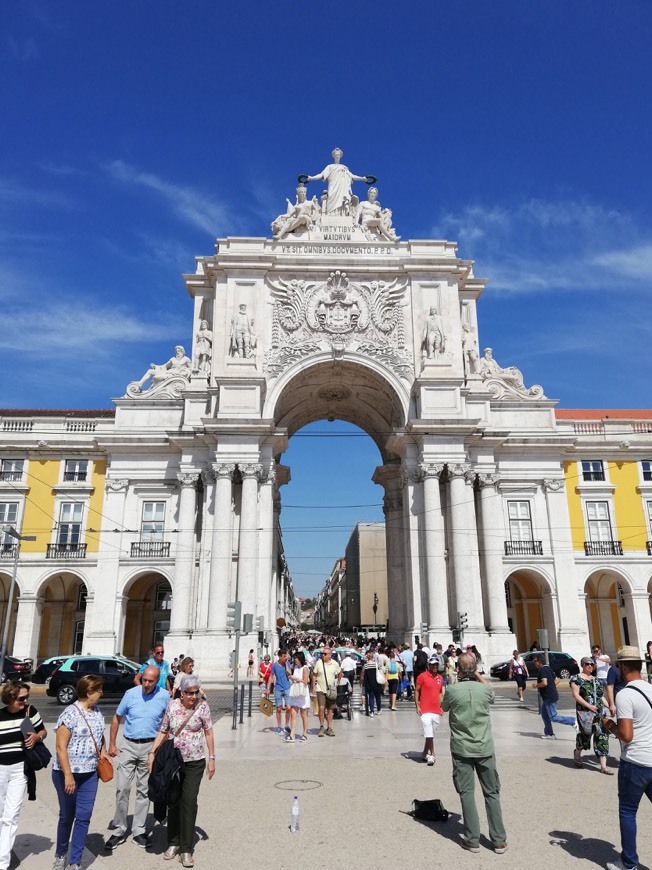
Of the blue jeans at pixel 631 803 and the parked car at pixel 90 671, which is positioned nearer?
the blue jeans at pixel 631 803

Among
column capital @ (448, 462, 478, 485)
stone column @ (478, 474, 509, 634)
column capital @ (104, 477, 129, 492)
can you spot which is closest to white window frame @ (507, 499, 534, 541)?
stone column @ (478, 474, 509, 634)

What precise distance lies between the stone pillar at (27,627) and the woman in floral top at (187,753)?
2997cm

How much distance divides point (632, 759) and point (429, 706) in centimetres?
647

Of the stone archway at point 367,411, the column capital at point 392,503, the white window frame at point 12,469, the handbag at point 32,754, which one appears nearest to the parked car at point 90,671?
the stone archway at point 367,411

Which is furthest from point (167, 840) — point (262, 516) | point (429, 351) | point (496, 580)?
point (429, 351)

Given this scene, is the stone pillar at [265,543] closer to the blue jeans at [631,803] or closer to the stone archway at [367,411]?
the stone archway at [367,411]

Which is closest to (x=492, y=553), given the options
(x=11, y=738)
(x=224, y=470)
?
(x=224, y=470)

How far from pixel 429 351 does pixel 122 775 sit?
3071 cm

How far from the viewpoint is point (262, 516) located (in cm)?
3369

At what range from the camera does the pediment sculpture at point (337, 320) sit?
36.7 metres

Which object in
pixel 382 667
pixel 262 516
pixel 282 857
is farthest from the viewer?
pixel 262 516

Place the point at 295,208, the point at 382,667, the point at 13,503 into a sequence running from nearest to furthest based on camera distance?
the point at 382,667, the point at 13,503, the point at 295,208

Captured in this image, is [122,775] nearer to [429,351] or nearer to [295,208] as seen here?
[429,351]

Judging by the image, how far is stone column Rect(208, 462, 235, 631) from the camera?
3153 centimetres
